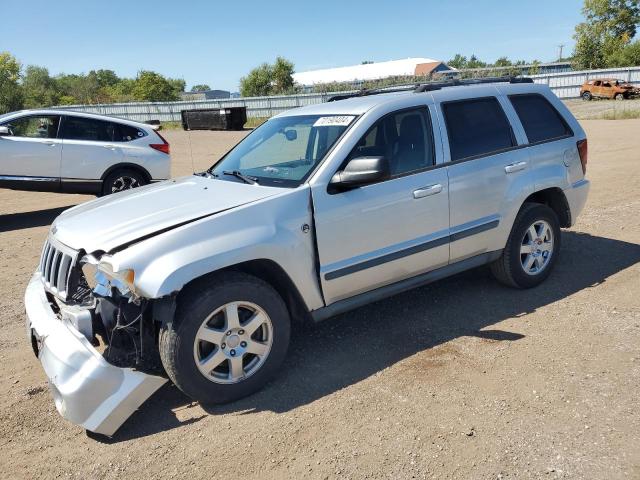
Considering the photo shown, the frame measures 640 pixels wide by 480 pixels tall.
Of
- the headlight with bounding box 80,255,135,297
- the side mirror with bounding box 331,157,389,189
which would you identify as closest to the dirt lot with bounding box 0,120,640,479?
the headlight with bounding box 80,255,135,297

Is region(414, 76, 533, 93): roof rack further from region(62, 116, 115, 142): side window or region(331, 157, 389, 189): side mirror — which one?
region(62, 116, 115, 142): side window

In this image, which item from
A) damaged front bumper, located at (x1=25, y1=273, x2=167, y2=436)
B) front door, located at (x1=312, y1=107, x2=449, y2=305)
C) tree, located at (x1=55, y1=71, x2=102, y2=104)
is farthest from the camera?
tree, located at (x1=55, y1=71, x2=102, y2=104)

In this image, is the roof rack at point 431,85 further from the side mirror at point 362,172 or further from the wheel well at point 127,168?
the wheel well at point 127,168

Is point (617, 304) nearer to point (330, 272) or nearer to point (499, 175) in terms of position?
point (499, 175)

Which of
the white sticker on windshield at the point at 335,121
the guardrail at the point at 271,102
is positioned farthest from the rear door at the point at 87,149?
the guardrail at the point at 271,102

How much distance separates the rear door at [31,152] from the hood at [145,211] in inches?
222

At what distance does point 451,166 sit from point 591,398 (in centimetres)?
194

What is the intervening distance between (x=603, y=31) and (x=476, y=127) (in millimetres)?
67025

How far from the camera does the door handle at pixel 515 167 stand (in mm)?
4633

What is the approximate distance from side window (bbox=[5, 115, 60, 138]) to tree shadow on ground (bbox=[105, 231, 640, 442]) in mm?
7012

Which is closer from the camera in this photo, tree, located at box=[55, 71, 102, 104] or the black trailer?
the black trailer

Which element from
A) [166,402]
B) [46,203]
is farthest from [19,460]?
[46,203]

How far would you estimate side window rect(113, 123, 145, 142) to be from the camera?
968cm

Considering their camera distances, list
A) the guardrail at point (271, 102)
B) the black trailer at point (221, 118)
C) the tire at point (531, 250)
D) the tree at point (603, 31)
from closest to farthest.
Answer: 1. the tire at point (531, 250)
2. the black trailer at point (221, 118)
3. the guardrail at point (271, 102)
4. the tree at point (603, 31)
